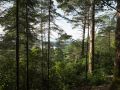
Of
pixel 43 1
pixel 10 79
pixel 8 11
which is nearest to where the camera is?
pixel 8 11

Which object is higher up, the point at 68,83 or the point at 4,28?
the point at 4,28

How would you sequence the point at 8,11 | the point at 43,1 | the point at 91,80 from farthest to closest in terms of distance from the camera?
1. the point at 43,1
2. the point at 91,80
3. the point at 8,11

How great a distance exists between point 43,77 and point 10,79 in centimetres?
340

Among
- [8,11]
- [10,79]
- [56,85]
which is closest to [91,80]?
[56,85]

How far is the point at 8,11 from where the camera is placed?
14695 millimetres

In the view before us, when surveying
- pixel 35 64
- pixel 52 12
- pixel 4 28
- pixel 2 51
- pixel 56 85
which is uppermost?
pixel 52 12

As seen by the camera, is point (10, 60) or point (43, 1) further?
point (43, 1)

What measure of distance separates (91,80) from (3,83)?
276 inches

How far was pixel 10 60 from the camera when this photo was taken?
1888 centimetres

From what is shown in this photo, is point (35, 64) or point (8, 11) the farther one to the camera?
point (35, 64)

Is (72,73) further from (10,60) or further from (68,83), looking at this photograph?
(10,60)

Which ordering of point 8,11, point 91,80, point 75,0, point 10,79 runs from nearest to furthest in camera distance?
point 8,11 → point 91,80 → point 10,79 → point 75,0

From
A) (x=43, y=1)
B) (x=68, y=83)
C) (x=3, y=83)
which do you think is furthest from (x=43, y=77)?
(x=43, y=1)

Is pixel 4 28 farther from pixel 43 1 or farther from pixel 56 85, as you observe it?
pixel 56 85
